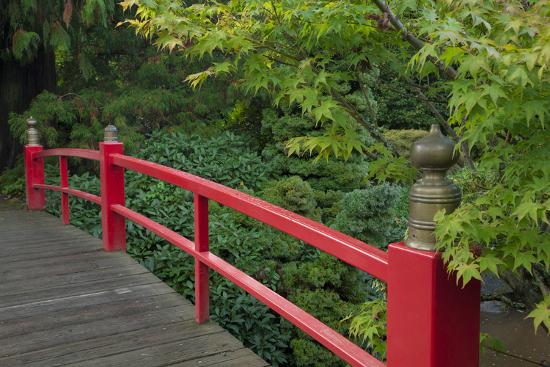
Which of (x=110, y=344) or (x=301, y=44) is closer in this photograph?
(x=301, y=44)

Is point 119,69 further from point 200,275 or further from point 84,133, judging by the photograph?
point 200,275

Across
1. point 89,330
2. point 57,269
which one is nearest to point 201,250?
point 89,330

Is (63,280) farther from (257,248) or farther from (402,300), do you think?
(402,300)

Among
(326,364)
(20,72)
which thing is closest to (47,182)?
(20,72)

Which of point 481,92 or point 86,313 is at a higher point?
→ point 481,92

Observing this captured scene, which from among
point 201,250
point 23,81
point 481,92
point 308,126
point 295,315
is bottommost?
point 295,315

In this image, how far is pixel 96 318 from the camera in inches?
145

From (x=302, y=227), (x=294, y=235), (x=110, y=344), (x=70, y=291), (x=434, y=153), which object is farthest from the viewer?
(x=70, y=291)

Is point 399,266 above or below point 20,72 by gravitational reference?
below

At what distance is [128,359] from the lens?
3.09 metres

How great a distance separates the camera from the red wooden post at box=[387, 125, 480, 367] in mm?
1830

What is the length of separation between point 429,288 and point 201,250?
1887 mm

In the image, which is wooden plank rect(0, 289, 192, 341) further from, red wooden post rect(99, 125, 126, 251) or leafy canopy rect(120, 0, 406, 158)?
leafy canopy rect(120, 0, 406, 158)

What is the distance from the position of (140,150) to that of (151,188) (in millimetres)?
1345
